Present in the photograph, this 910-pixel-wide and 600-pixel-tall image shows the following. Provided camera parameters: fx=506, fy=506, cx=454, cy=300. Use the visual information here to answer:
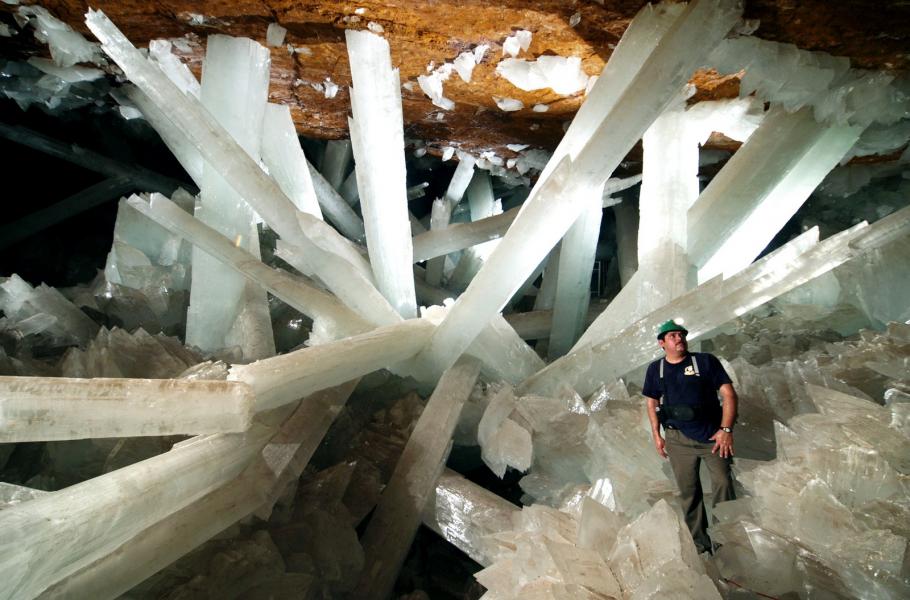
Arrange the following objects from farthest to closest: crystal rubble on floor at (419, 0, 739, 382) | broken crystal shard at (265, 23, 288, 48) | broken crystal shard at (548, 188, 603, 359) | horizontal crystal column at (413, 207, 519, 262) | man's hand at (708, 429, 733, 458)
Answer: horizontal crystal column at (413, 207, 519, 262) < broken crystal shard at (548, 188, 603, 359) < broken crystal shard at (265, 23, 288, 48) < crystal rubble on floor at (419, 0, 739, 382) < man's hand at (708, 429, 733, 458)

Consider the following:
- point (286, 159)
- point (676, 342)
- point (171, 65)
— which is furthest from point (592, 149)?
point (171, 65)

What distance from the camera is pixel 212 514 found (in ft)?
5.43

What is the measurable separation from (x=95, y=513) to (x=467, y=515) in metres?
1.42

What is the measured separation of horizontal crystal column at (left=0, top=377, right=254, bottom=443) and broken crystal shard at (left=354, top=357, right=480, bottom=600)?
0.90 metres

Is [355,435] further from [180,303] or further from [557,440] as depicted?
[180,303]

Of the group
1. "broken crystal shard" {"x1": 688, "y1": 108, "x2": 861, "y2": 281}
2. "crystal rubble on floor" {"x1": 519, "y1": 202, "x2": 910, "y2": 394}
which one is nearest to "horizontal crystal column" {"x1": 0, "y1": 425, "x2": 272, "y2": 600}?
"crystal rubble on floor" {"x1": 519, "y1": 202, "x2": 910, "y2": 394}

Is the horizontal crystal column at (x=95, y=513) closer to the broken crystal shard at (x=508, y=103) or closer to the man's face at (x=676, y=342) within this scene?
the man's face at (x=676, y=342)

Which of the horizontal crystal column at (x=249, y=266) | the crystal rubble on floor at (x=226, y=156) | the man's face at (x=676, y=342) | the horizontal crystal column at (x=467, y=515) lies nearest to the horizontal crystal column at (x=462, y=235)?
the crystal rubble on floor at (x=226, y=156)

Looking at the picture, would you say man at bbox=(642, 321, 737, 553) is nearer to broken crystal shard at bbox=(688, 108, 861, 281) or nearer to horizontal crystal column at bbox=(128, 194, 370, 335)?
broken crystal shard at bbox=(688, 108, 861, 281)

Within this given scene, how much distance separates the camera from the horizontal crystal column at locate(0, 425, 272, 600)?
1.06 metres

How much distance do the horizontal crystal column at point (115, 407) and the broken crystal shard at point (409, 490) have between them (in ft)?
2.95

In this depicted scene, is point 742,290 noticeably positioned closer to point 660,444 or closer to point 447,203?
point 660,444

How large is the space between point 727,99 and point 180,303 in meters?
3.87

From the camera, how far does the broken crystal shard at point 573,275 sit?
412 cm
